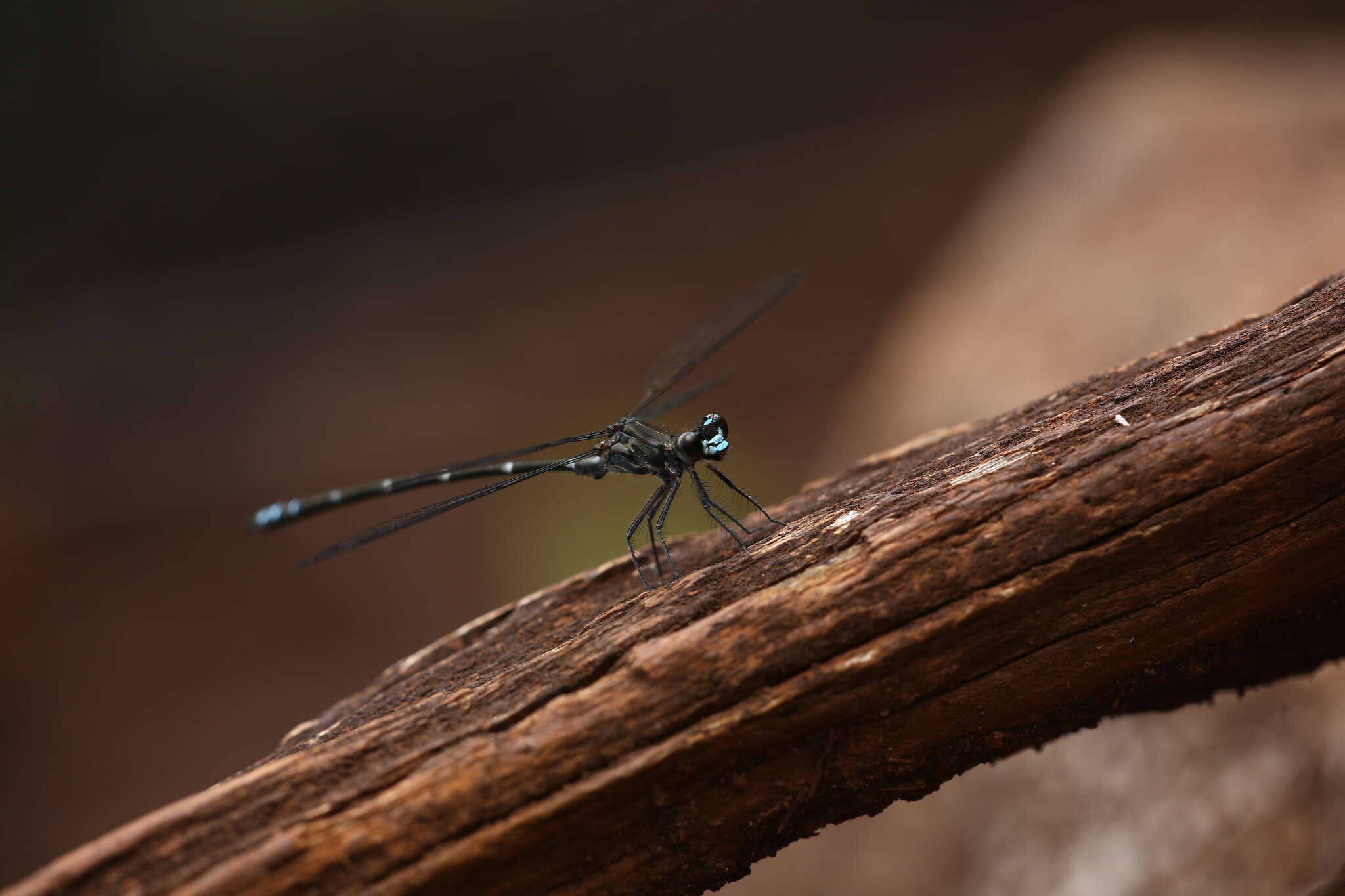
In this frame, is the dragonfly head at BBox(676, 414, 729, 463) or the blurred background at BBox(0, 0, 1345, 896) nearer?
the dragonfly head at BBox(676, 414, 729, 463)

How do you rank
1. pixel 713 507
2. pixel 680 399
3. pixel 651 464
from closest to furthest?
pixel 713 507 → pixel 651 464 → pixel 680 399

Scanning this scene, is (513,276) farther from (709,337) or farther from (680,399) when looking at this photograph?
(680,399)

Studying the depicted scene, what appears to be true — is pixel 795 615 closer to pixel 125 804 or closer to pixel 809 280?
pixel 125 804

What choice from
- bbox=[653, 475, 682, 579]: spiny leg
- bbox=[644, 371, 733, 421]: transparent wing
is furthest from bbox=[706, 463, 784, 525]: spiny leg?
bbox=[644, 371, 733, 421]: transparent wing

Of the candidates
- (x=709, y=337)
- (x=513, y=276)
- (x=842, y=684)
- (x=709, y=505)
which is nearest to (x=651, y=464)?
(x=709, y=505)

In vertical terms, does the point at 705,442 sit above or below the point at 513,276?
below

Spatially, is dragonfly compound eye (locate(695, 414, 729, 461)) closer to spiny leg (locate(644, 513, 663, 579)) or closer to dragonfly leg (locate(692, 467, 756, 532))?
dragonfly leg (locate(692, 467, 756, 532))
